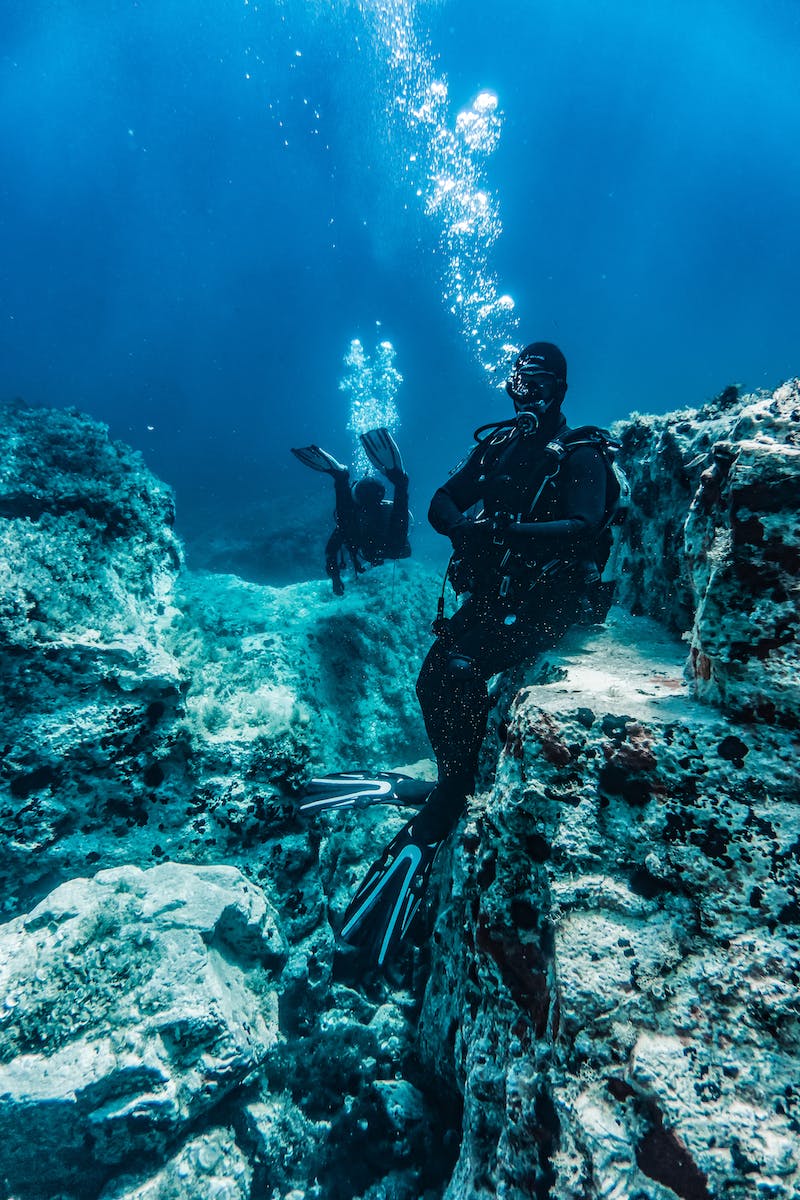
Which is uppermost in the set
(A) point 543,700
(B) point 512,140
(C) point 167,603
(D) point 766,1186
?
(B) point 512,140

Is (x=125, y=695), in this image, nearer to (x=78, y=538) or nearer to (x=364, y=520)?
(x=78, y=538)

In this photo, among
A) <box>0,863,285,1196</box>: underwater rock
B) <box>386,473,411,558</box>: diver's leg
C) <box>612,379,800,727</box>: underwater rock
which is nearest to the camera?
<box>612,379,800,727</box>: underwater rock

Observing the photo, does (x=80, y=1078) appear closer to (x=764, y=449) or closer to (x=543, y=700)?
(x=543, y=700)

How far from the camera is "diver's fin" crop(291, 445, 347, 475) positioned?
590 centimetres

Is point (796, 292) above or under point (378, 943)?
above

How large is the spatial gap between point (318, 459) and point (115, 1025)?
18.1 feet

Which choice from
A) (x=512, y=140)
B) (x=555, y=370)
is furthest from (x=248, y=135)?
(x=555, y=370)

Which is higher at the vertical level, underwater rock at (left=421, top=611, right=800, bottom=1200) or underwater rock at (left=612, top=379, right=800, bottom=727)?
underwater rock at (left=612, top=379, right=800, bottom=727)

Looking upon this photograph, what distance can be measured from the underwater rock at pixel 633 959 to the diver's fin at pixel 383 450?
447cm

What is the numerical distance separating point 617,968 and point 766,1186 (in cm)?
39

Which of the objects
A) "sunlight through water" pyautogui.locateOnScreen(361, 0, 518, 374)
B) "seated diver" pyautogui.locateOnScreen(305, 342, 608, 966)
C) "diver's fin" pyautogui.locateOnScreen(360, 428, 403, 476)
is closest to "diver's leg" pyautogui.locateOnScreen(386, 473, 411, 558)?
"diver's fin" pyautogui.locateOnScreen(360, 428, 403, 476)

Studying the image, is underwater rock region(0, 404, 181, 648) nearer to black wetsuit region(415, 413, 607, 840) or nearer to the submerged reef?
the submerged reef

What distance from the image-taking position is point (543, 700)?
1813 millimetres

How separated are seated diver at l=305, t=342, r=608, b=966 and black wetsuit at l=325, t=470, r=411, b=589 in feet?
9.91
